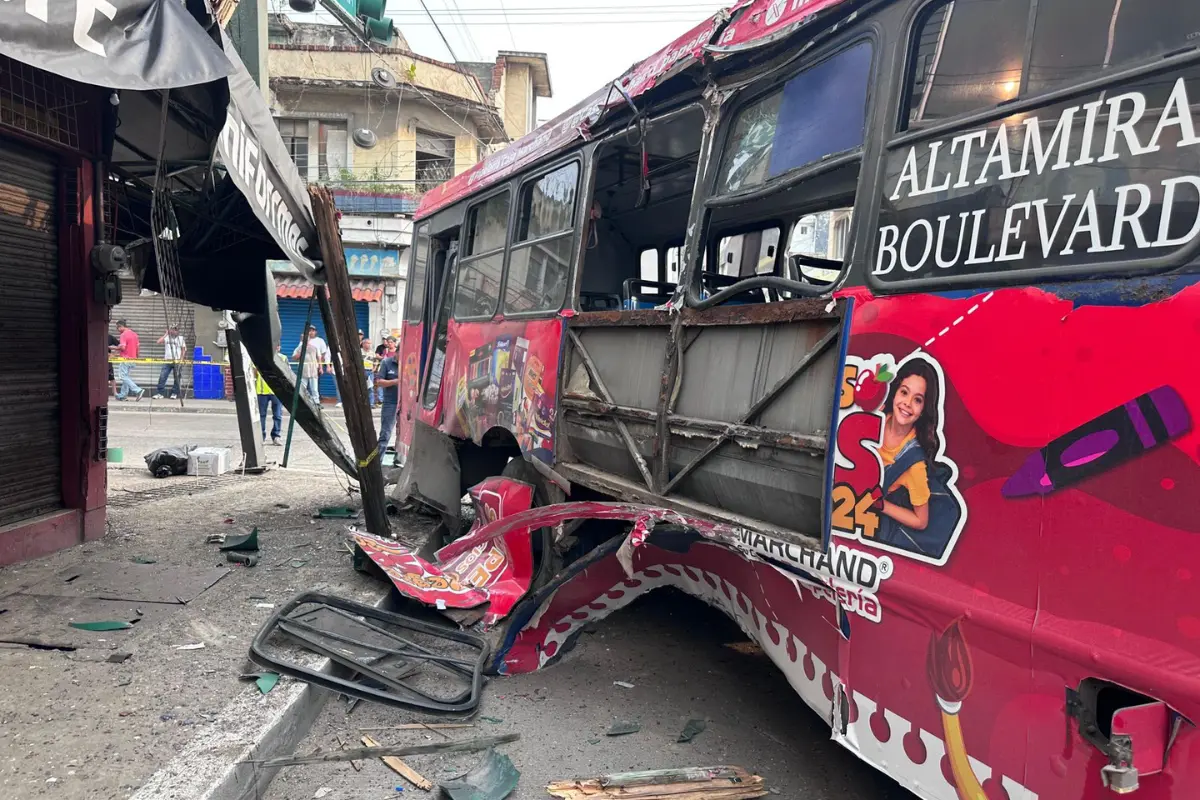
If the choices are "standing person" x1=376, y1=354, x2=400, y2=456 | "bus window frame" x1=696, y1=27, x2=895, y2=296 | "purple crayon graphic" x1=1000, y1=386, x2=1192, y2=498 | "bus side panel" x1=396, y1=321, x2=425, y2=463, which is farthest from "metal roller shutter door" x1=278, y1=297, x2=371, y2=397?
"purple crayon graphic" x1=1000, y1=386, x2=1192, y2=498

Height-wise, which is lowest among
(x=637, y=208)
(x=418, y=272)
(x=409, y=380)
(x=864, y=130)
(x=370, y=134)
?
(x=409, y=380)

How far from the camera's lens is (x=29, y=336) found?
5059mm

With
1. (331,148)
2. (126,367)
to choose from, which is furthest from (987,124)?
(331,148)

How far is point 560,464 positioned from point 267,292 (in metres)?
4.68

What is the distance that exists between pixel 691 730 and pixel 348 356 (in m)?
3.23

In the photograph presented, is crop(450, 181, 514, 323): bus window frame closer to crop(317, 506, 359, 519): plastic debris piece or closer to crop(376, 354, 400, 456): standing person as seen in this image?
crop(317, 506, 359, 519): plastic debris piece

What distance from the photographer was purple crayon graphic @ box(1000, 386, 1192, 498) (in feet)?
5.03

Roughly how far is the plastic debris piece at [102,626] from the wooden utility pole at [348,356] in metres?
1.74

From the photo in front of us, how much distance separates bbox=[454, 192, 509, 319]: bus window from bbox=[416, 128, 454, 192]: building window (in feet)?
54.8

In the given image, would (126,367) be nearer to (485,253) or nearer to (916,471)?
(485,253)

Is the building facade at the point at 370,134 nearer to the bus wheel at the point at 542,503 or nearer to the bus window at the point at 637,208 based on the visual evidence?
the bus window at the point at 637,208

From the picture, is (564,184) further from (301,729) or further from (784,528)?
(301,729)

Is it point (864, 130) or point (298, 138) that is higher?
point (298, 138)

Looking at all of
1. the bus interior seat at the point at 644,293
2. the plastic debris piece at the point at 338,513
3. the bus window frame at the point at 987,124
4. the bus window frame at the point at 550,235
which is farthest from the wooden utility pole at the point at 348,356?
the bus window frame at the point at 987,124
